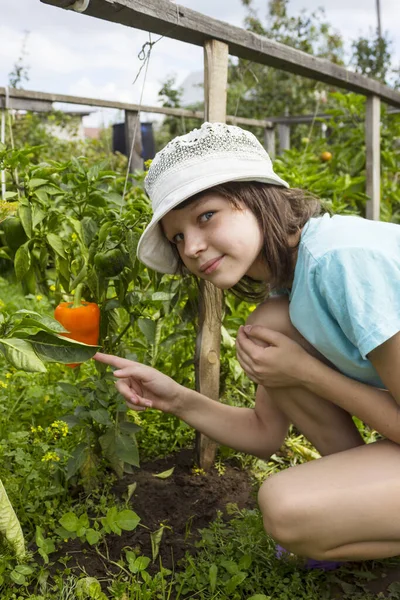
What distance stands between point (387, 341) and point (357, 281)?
134 mm

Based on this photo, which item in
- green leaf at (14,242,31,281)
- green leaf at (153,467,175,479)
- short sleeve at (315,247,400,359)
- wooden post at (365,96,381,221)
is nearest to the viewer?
short sleeve at (315,247,400,359)

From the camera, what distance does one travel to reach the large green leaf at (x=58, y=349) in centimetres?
141

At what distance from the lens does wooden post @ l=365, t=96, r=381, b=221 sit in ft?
13.1

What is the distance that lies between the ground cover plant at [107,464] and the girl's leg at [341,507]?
16cm

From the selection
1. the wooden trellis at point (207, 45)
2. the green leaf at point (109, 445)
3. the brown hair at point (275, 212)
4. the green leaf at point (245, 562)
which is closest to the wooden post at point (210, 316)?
the wooden trellis at point (207, 45)

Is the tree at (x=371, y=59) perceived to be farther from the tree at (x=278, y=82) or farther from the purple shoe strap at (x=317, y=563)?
the purple shoe strap at (x=317, y=563)

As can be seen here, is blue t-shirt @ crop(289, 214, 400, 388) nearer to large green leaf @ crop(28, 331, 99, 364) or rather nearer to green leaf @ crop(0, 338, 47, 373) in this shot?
large green leaf @ crop(28, 331, 99, 364)

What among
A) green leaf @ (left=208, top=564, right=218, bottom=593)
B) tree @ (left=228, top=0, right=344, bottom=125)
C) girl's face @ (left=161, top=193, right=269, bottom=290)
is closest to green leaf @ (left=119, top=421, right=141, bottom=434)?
green leaf @ (left=208, top=564, right=218, bottom=593)

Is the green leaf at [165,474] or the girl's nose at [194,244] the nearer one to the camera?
the girl's nose at [194,244]

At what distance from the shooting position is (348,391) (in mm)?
1520

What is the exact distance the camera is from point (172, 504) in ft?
6.41

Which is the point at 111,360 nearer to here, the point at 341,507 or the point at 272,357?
the point at 272,357

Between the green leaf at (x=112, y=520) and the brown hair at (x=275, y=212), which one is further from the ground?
the brown hair at (x=275, y=212)

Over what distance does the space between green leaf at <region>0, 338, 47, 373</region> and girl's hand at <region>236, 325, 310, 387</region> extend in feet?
1.75
